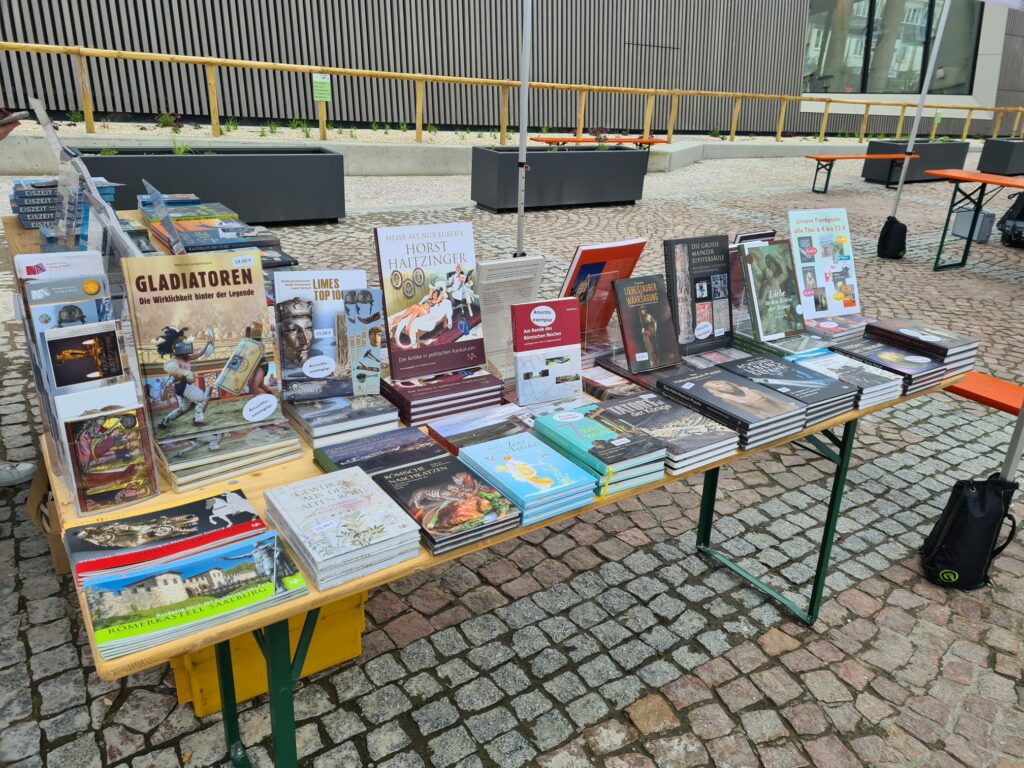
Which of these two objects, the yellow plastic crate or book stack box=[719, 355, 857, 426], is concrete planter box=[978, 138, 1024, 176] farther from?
the yellow plastic crate

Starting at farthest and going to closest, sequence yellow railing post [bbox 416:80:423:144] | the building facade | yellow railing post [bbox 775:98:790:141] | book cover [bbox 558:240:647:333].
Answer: yellow railing post [bbox 775:98:790:141] → the building facade → yellow railing post [bbox 416:80:423:144] → book cover [bbox 558:240:647:333]

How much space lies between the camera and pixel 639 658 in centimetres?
245

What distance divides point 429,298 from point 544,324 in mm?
341

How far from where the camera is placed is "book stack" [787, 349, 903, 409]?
238 centimetres

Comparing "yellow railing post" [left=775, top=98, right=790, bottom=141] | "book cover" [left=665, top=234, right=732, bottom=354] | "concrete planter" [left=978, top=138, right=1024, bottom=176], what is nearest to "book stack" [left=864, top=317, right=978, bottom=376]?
"book cover" [left=665, top=234, right=732, bottom=354]

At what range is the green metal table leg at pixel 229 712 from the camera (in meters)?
1.87

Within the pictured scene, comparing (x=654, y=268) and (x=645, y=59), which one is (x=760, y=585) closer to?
(x=654, y=268)

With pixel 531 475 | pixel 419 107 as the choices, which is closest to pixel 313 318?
pixel 531 475

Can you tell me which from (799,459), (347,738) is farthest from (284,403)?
(799,459)

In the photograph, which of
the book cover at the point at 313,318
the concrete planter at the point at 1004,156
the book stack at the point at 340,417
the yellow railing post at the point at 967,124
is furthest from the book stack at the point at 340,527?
the yellow railing post at the point at 967,124

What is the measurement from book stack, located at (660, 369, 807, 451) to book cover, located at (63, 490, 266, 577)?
1287 mm

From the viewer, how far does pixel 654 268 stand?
7.03 m

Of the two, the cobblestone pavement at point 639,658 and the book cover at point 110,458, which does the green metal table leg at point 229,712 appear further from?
the book cover at point 110,458

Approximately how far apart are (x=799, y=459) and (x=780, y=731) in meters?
1.96
